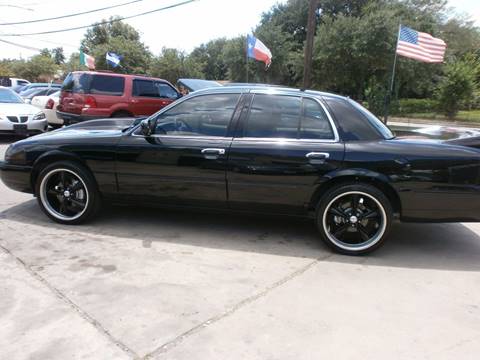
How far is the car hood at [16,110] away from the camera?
32.2 ft

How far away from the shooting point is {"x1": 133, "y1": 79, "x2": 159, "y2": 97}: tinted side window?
1084 centimetres

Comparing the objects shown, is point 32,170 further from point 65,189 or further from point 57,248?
point 57,248

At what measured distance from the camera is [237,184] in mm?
4051

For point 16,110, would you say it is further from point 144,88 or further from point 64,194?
point 64,194

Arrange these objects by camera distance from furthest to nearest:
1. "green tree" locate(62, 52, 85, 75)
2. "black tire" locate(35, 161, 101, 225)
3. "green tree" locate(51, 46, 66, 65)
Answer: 1. "green tree" locate(51, 46, 66, 65)
2. "green tree" locate(62, 52, 85, 75)
3. "black tire" locate(35, 161, 101, 225)

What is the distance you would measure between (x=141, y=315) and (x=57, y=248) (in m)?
1.50

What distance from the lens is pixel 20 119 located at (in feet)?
32.2

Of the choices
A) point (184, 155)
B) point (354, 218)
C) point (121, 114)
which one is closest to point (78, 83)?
point (121, 114)

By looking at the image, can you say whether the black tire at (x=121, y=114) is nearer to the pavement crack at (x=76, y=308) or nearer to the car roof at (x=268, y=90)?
the car roof at (x=268, y=90)

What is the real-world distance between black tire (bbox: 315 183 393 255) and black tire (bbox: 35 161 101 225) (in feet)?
7.89

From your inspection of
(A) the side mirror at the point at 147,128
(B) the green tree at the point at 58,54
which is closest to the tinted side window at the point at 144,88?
(A) the side mirror at the point at 147,128

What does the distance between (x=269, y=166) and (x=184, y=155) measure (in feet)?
2.82

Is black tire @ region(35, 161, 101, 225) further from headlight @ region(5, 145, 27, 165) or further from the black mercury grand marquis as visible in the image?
headlight @ region(5, 145, 27, 165)

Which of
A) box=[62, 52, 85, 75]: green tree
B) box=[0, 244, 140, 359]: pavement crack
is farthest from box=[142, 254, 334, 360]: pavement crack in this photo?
box=[62, 52, 85, 75]: green tree
